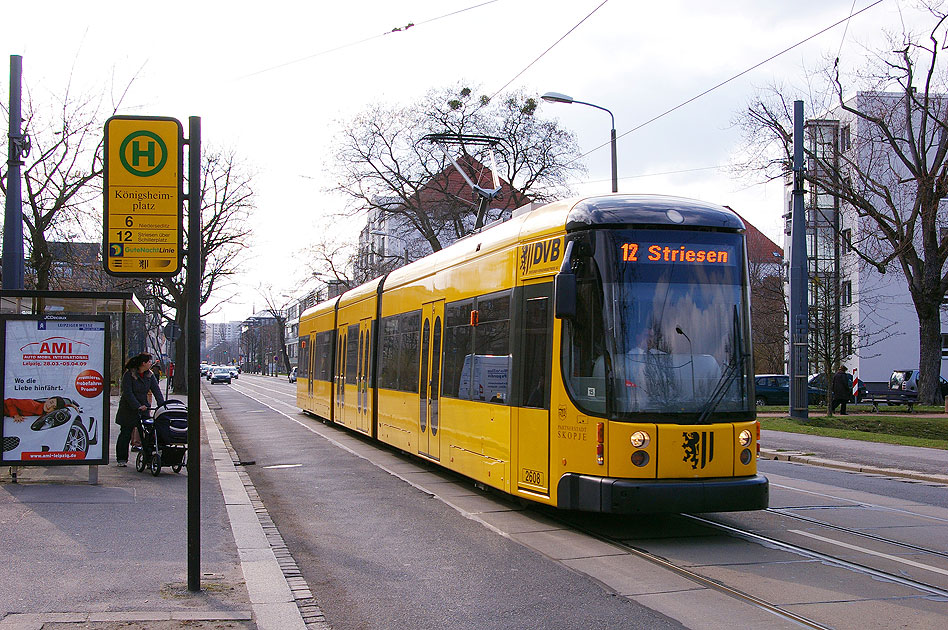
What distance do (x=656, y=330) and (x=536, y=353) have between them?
1397 millimetres

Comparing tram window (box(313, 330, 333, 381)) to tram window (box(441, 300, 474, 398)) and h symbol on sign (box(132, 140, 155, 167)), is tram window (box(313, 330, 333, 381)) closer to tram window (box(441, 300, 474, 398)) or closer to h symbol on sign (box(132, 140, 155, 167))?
tram window (box(441, 300, 474, 398))

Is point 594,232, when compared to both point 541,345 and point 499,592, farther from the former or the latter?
point 499,592

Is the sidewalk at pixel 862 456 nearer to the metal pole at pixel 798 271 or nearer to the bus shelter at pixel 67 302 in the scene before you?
the metal pole at pixel 798 271

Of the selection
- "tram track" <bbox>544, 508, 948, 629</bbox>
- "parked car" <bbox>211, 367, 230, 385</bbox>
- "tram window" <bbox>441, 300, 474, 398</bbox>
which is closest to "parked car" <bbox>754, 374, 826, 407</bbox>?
"tram window" <bbox>441, 300, 474, 398</bbox>

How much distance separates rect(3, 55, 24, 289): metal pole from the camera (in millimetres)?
14039

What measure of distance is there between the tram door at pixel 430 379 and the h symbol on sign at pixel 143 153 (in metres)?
6.98

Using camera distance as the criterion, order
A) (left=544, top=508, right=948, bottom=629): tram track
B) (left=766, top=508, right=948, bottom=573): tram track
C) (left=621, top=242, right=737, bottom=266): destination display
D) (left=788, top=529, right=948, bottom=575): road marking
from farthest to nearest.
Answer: (left=621, top=242, right=737, bottom=266): destination display < (left=766, top=508, right=948, bottom=573): tram track < (left=788, top=529, right=948, bottom=575): road marking < (left=544, top=508, right=948, bottom=629): tram track

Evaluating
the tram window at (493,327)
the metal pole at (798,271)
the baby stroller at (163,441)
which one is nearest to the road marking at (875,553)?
the tram window at (493,327)

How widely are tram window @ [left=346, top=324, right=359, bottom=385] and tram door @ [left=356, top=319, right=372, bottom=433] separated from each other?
335 mm

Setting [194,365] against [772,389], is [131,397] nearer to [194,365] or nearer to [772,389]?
[194,365]

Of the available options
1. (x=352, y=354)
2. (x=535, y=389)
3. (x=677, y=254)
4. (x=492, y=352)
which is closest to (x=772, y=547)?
(x=535, y=389)

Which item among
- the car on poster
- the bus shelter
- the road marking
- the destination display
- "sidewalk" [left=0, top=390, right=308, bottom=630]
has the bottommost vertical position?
the road marking

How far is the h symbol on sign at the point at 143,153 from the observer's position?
659 centimetres

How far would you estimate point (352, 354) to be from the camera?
2089cm
